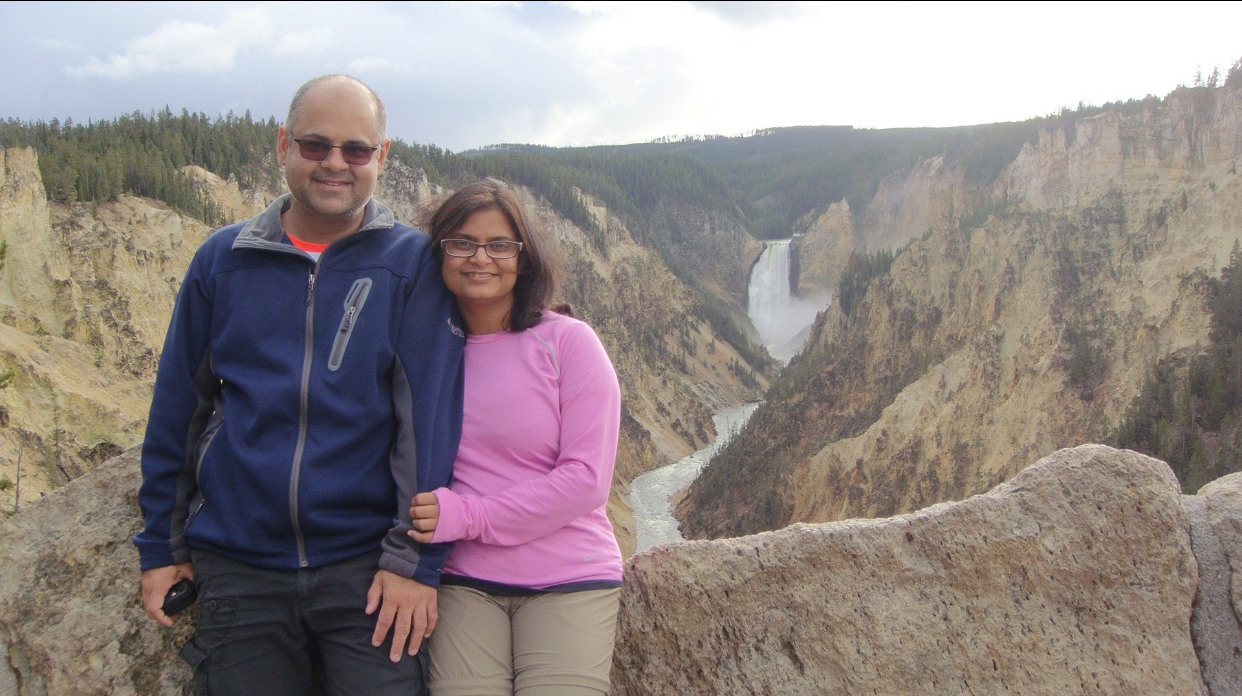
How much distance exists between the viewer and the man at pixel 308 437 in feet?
8.64

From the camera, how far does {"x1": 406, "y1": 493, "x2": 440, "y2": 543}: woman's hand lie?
2.62 meters

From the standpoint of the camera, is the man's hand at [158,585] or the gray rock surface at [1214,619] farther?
the gray rock surface at [1214,619]

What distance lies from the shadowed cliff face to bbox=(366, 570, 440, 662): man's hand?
22461 mm

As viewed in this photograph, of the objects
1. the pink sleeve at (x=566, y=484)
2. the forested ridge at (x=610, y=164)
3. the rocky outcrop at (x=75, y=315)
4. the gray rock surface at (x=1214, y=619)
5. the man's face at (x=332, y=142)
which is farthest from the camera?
the forested ridge at (x=610, y=164)

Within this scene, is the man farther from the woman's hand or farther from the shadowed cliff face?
the shadowed cliff face

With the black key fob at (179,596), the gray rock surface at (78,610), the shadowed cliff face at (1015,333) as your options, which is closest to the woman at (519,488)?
the black key fob at (179,596)

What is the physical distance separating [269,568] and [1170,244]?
27.8 metres

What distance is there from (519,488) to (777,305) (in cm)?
9360

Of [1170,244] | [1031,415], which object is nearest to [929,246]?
[1170,244]

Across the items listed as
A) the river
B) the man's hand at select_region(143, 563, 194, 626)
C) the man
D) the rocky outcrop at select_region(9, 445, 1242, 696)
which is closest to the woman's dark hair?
the man

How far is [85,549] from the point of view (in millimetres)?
3062

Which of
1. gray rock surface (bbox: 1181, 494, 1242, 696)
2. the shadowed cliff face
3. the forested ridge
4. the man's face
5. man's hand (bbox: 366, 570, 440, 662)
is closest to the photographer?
man's hand (bbox: 366, 570, 440, 662)

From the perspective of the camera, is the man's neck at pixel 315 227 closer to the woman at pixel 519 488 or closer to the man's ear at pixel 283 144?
the man's ear at pixel 283 144

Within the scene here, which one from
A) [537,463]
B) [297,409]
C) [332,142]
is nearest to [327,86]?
[332,142]
